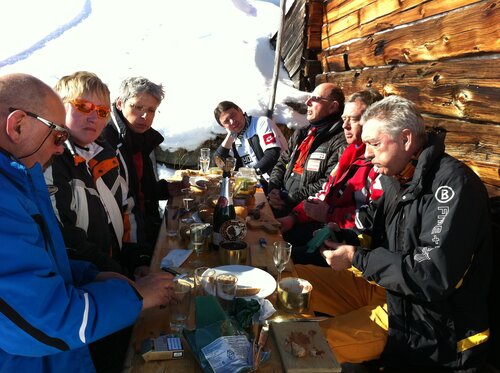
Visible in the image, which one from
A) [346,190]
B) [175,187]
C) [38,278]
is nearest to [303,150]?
[346,190]

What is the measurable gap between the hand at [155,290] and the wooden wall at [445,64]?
83.8 inches

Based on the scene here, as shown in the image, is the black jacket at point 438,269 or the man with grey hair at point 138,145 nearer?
the black jacket at point 438,269

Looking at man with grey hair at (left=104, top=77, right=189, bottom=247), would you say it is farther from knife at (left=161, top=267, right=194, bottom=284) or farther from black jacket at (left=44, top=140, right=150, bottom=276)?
knife at (left=161, top=267, right=194, bottom=284)

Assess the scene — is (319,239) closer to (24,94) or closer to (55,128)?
(55,128)

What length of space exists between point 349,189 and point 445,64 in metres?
1.21

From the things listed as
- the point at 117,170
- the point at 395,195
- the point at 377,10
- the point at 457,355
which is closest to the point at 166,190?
the point at 117,170

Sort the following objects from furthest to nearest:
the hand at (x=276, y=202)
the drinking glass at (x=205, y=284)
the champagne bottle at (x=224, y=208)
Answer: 1. the hand at (x=276, y=202)
2. the champagne bottle at (x=224, y=208)
3. the drinking glass at (x=205, y=284)

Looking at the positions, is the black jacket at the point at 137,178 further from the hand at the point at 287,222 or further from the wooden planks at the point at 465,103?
the wooden planks at the point at 465,103

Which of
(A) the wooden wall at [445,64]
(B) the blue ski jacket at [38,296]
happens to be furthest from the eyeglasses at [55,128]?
(A) the wooden wall at [445,64]

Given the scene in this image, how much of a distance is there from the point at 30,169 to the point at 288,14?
331 inches

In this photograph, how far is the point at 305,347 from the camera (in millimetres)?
1312

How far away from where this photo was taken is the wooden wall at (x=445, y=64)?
8.12 feet

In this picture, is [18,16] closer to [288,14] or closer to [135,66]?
[135,66]

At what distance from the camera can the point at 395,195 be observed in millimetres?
2328
